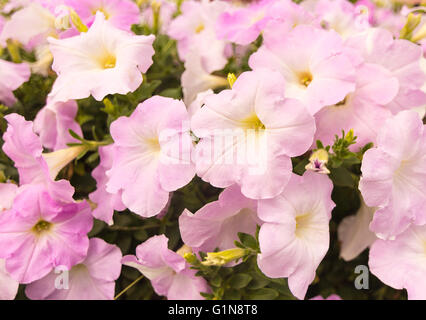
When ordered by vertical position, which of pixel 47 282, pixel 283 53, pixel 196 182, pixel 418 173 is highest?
pixel 283 53

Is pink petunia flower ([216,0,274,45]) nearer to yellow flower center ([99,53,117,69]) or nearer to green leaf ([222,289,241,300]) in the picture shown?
yellow flower center ([99,53,117,69])

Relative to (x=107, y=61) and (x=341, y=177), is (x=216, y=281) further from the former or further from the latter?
(x=107, y=61)

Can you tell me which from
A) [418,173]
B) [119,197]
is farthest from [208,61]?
[418,173]

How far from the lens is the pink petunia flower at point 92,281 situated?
808mm

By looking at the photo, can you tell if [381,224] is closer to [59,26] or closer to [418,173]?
[418,173]

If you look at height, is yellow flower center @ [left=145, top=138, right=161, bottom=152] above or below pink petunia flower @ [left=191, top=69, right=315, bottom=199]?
below

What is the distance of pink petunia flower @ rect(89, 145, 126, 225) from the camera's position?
77 cm

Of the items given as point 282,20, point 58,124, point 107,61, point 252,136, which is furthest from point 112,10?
point 252,136

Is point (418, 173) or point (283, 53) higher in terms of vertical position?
point (283, 53)

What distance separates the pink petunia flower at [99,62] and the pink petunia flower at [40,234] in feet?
0.64

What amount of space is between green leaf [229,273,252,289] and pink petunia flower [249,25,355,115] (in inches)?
13.2

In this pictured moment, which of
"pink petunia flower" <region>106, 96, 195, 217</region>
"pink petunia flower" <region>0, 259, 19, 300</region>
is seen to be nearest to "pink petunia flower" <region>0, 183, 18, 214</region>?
"pink petunia flower" <region>0, 259, 19, 300</region>

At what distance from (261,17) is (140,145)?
417mm

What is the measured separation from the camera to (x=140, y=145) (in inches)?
29.0
